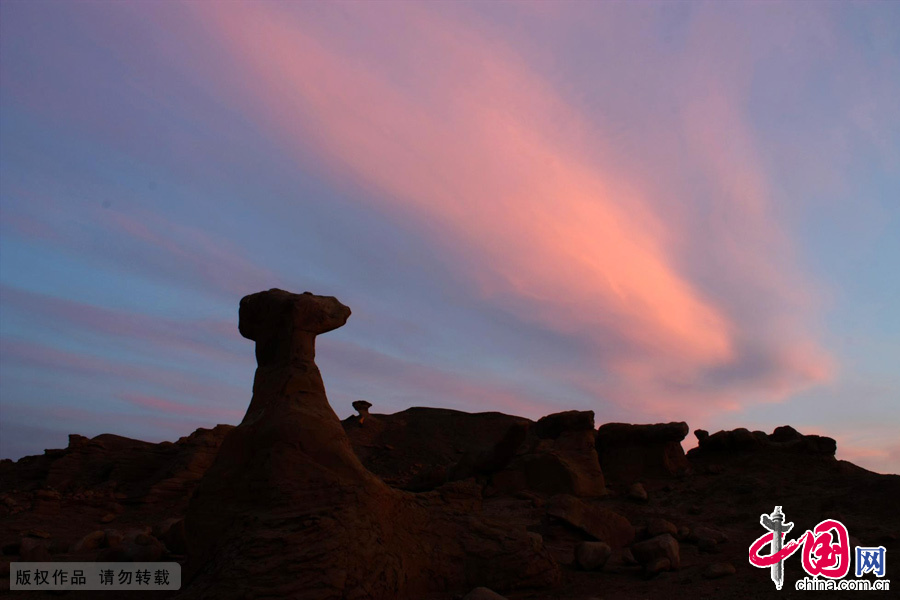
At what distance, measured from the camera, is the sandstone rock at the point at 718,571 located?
6500 millimetres

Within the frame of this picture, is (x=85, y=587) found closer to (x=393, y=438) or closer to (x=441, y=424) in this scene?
(x=393, y=438)

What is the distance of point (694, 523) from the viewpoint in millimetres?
10172

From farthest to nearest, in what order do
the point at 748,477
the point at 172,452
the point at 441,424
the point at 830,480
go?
the point at 441,424 → the point at 172,452 → the point at 748,477 → the point at 830,480

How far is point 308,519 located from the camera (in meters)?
5.61

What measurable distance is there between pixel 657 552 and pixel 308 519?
13.2 ft

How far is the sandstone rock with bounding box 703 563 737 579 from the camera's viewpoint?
6500 millimetres

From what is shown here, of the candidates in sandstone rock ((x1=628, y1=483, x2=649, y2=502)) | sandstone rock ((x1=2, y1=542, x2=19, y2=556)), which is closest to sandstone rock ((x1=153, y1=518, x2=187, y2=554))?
sandstone rock ((x1=2, y1=542, x2=19, y2=556))

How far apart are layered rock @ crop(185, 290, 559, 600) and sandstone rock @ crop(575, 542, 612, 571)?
75 centimetres

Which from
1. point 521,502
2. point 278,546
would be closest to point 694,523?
point 521,502

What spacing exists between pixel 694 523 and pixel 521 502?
3.27 metres

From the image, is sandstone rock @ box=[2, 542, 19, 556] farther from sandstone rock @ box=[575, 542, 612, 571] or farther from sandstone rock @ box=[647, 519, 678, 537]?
sandstone rock @ box=[647, 519, 678, 537]

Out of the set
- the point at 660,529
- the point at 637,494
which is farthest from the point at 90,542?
the point at 637,494

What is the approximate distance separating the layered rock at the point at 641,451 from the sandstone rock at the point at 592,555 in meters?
8.31

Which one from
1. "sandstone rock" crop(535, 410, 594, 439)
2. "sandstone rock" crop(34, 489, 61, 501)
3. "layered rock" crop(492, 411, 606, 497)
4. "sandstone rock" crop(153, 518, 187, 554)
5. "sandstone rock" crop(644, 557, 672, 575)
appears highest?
"sandstone rock" crop(535, 410, 594, 439)
